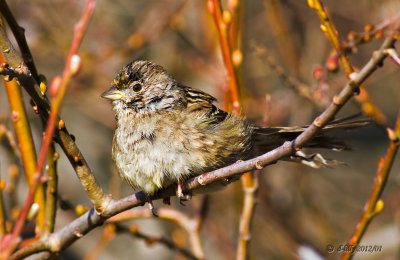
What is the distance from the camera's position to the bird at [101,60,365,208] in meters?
3.01

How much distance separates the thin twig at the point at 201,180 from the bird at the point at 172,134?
0.15m

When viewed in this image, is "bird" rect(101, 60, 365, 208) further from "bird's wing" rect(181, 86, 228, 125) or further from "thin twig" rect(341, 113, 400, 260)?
"thin twig" rect(341, 113, 400, 260)

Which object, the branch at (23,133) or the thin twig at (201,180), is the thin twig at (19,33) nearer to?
the branch at (23,133)

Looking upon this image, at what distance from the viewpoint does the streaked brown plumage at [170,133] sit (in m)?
3.02

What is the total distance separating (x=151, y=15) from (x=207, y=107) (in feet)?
9.95

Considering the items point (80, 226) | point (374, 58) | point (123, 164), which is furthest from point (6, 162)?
point (374, 58)

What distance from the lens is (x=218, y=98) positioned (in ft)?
19.1

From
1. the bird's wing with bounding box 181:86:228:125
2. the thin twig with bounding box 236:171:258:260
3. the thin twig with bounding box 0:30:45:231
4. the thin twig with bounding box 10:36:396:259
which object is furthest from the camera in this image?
the bird's wing with bounding box 181:86:228:125

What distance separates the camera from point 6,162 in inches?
200

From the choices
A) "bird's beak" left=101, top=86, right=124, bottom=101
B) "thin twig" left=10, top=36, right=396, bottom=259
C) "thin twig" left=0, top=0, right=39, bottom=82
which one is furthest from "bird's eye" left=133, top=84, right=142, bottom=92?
"thin twig" left=0, top=0, right=39, bottom=82

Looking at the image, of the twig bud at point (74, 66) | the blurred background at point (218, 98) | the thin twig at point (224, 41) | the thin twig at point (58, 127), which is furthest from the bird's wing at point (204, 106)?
the twig bud at point (74, 66)

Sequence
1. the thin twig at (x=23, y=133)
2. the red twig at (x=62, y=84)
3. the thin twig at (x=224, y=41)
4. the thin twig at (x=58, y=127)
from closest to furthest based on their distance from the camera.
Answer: the red twig at (x=62, y=84) → the thin twig at (x=58, y=127) → the thin twig at (x=23, y=133) → the thin twig at (x=224, y=41)

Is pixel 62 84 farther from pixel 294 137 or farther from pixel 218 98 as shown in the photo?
pixel 218 98

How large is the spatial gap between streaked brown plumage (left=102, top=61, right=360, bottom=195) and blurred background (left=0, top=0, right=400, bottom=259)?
1.25 metres
